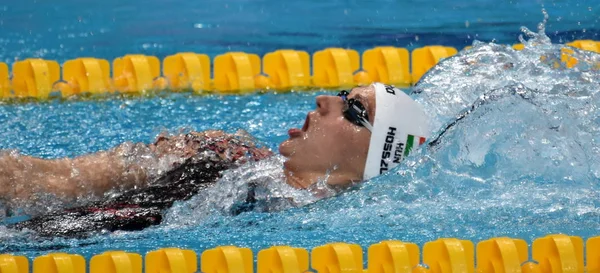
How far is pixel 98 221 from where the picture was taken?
3219mm

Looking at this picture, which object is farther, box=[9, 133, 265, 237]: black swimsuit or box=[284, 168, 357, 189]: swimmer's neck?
box=[284, 168, 357, 189]: swimmer's neck

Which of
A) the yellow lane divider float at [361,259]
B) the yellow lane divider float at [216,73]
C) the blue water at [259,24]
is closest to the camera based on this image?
the yellow lane divider float at [361,259]

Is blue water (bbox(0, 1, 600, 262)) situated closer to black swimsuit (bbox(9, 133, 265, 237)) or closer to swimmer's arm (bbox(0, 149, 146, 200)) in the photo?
black swimsuit (bbox(9, 133, 265, 237))

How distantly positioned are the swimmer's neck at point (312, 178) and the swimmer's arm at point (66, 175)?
1.96 ft

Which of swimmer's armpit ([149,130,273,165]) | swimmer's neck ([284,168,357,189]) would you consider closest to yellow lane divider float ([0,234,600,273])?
swimmer's neck ([284,168,357,189])

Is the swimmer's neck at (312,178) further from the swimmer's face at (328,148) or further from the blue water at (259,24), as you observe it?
the blue water at (259,24)

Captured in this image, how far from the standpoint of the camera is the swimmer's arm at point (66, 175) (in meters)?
3.43

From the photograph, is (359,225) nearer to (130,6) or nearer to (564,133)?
(564,133)

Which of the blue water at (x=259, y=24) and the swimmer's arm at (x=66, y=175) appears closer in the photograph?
the swimmer's arm at (x=66, y=175)

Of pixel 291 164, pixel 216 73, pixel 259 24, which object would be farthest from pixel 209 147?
pixel 259 24

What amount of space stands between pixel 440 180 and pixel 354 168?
1.10ft

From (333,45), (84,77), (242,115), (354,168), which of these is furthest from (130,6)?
(354,168)

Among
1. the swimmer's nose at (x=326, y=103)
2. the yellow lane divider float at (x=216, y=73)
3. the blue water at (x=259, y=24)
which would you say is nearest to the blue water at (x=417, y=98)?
the blue water at (x=259, y=24)

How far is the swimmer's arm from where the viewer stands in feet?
11.3
